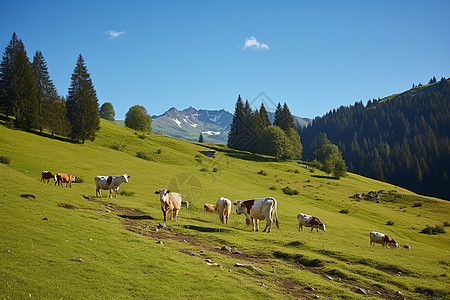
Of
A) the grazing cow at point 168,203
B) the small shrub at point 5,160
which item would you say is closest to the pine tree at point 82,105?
the small shrub at point 5,160

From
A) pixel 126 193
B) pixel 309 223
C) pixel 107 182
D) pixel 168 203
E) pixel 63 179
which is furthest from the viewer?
pixel 126 193

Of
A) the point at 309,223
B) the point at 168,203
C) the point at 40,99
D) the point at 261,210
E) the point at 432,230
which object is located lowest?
the point at 432,230

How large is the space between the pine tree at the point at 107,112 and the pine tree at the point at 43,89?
63508 millimetres

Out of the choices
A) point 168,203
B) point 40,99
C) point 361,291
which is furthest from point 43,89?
point 361,291

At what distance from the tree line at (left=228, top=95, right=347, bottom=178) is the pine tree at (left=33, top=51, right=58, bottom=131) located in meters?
64.9

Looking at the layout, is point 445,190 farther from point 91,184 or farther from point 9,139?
point 9,139

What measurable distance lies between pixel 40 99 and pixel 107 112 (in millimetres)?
70743

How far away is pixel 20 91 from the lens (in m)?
54.7

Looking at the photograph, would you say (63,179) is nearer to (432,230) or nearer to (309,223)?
(309,223)

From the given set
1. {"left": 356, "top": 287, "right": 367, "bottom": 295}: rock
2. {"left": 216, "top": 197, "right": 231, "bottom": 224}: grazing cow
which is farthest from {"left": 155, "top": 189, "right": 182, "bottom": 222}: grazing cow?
{"left": 356, "top": 287, "right": 367, "bottom": 295}: rock

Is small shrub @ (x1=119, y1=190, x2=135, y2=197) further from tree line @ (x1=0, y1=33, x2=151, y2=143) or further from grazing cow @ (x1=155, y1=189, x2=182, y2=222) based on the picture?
tree line @ (x1=0, y1=33, x2=151, y2=143)

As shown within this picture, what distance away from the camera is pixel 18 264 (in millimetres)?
8961

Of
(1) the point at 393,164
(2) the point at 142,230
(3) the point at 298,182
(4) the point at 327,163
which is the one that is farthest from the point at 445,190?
(2) the point at 142,230

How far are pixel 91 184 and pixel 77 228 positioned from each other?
68.8 feet
